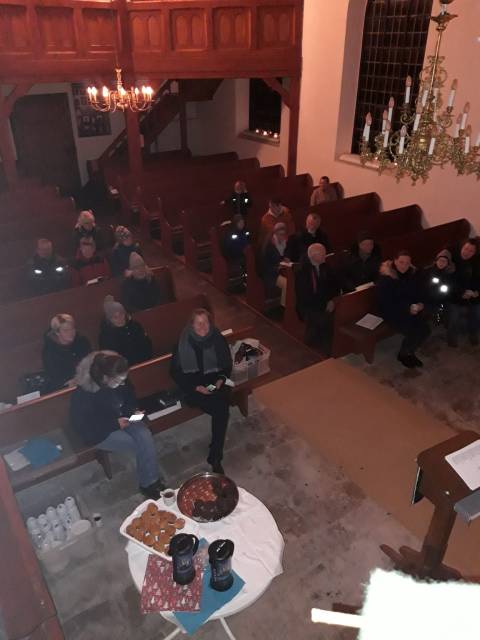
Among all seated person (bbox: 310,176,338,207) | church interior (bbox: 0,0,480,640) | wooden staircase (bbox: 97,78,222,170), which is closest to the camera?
church interior (bbox: 0,0,480,640)

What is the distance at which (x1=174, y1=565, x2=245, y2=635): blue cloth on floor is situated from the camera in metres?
2.91

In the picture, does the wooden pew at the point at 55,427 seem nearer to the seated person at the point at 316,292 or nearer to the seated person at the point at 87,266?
the seated person at the point at 316,292

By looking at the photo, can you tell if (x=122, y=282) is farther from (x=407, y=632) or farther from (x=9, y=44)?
(x=9, y=44)

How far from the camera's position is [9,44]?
8805 millimetres

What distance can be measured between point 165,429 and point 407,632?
2.90 meters

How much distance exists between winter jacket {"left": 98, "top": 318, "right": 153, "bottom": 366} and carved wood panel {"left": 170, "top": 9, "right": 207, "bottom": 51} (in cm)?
710

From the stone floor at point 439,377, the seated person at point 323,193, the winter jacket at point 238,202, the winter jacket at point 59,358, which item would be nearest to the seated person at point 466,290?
the stone floor at point 439,377

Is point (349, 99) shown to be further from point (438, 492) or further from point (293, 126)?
point (438, 492)

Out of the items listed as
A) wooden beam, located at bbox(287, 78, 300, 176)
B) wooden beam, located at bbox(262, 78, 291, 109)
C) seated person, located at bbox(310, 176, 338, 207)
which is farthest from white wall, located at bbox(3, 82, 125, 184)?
seated person, located at bbox(310, 176, 338, 207)

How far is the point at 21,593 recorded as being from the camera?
1.61m

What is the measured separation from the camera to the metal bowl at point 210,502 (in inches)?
135

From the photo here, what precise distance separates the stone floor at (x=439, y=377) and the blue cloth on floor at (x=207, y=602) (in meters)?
3.31

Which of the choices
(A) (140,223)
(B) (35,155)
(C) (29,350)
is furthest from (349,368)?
(B) (35,155)

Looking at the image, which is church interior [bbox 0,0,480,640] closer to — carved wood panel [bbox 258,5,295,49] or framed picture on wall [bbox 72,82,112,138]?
carved wood panel [bbox 258,5,295,49]
